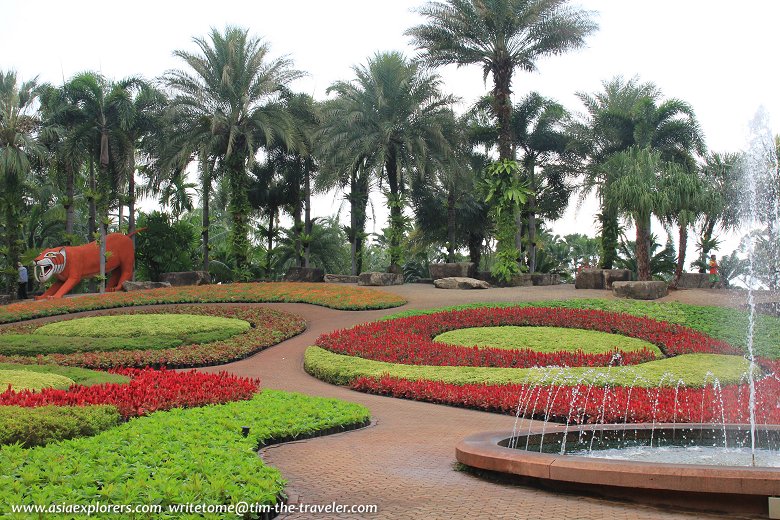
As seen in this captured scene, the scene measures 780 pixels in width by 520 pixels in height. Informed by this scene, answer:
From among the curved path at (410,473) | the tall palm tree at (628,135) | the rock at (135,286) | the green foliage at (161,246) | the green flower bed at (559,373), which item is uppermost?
the tall palm tree at (628,135)

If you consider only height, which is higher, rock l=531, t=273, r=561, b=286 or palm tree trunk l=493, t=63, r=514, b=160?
palm tree trunk l=493, t=63, r=514, b=160

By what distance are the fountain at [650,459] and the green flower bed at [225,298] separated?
1328 centimetres

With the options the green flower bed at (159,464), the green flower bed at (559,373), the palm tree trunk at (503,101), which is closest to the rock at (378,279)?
the palm tree trunk at (503,101)

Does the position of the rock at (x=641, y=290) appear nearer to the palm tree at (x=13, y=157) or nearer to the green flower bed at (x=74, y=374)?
the green flower bed at (x=74, y=374)

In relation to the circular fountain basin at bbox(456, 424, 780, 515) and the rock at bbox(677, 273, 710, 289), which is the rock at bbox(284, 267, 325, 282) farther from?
the circular fountain basin at bbox(456, 424, 780, 515)

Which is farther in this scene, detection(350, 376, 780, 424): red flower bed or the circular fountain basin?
detection(350, 376, 780, 424): red flower bed

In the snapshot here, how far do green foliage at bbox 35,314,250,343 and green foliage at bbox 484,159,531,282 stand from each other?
40.8 feet

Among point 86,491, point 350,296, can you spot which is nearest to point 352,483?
point 86,491

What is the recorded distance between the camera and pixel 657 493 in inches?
247

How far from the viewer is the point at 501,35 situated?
1189 inches

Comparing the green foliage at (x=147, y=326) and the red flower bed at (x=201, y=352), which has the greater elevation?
the green foliage at (x=147, y=326)

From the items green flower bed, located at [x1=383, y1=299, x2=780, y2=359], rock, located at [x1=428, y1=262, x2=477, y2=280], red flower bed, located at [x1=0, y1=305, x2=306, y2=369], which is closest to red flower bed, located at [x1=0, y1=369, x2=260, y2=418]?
red flower bed, located at [x1=0, y1=305, x2=306, y2=369]

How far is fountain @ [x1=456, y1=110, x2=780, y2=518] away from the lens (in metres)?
6.00

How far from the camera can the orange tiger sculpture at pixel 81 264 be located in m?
29.5
